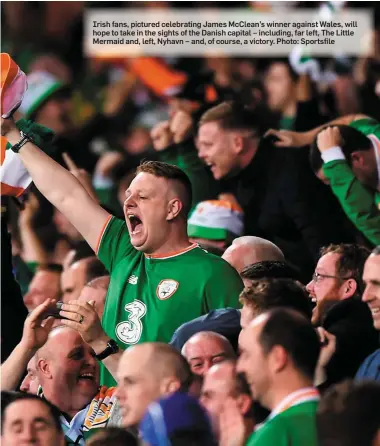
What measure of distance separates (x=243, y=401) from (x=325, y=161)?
2559 millimetres

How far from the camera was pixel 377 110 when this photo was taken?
332 inches

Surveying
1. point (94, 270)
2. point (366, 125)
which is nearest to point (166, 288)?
point (94, 270)

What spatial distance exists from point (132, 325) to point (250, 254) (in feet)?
2.72

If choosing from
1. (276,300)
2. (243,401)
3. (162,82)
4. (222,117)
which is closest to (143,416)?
(243,401)

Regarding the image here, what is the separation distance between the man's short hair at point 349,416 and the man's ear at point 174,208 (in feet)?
6.76

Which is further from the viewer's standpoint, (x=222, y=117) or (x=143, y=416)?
(x=222, y=117)

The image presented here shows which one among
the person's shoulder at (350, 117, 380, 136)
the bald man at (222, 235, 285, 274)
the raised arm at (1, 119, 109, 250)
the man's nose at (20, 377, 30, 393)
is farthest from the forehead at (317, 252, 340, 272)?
the man's nose at (20, 377, 30, 393)

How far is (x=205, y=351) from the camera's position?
5.18 m

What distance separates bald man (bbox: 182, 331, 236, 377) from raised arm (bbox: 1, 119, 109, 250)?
1.04 metres

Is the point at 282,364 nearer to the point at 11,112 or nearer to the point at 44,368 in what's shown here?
the point at 44,368

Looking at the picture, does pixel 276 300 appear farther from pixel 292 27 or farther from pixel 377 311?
pixel 292 27

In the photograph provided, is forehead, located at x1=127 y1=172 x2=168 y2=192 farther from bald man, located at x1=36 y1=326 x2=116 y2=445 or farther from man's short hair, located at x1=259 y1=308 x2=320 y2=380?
man's short hair, located at x1=259 y1=308 x2=320 y2=380

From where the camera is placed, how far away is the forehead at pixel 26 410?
502 cm

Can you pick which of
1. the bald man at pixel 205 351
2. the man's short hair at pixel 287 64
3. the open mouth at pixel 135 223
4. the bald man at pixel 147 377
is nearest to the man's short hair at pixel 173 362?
the bald man at pixel 147 377
